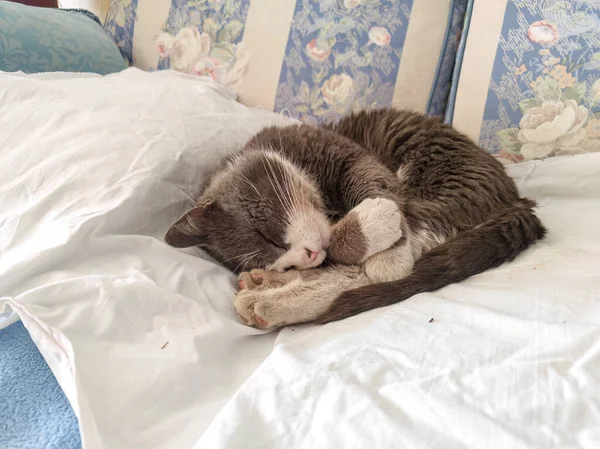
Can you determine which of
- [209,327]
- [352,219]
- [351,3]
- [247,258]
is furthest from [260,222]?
[351,3]

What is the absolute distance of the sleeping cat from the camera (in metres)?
0.96

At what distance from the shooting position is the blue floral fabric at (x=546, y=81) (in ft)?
4.33

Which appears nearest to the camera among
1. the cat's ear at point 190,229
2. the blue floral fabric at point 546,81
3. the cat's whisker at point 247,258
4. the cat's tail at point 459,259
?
the cat's tail at point 459,259

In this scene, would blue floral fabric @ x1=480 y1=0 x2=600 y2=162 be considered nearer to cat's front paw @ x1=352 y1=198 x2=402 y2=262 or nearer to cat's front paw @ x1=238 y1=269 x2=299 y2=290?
cat's front paw @ x1=352 y1=198 x2=402 y2=262

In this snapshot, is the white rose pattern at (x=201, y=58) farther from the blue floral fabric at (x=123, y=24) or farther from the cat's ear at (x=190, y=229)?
the cat's ear at (x=190, y=229)

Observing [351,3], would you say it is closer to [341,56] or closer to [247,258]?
[341,56]

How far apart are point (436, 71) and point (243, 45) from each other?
2.40ft

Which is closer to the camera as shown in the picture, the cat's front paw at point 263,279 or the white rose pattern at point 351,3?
the cat's front paw at point 263,279

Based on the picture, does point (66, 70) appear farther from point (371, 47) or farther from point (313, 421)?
point (313, 421)

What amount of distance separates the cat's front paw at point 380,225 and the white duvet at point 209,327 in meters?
0.22

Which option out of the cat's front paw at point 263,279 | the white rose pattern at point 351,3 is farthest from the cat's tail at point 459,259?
the white rose pattern at point 351,3

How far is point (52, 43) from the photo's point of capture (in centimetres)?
157

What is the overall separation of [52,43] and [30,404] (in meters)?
1.35

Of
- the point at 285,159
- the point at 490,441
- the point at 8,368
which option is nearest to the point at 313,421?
the point at 490,441
